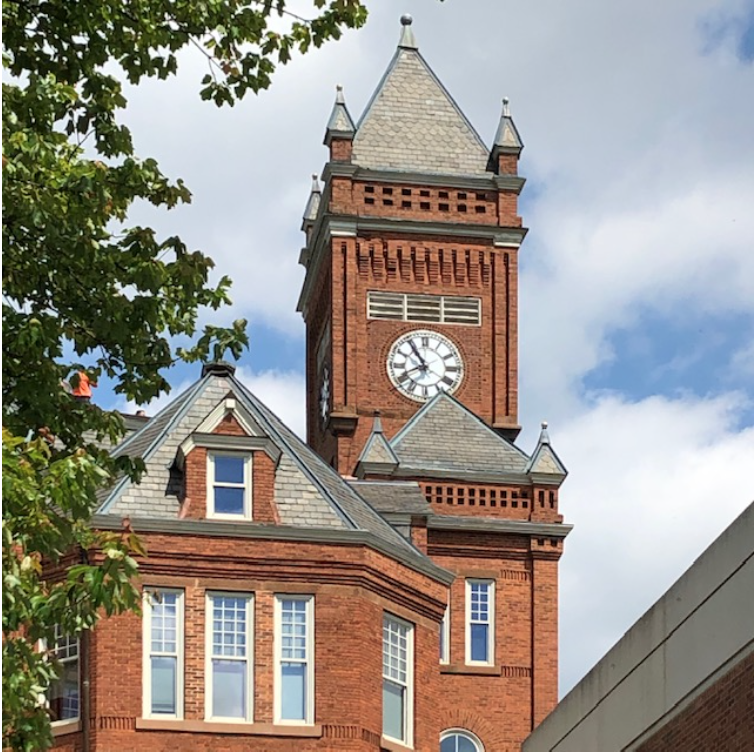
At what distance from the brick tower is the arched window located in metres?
1.92

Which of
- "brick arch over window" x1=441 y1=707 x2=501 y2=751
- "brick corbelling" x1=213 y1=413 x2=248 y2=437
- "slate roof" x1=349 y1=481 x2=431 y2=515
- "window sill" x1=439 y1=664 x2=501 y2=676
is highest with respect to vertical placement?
"slate roof" x1=349 y1=481 x2=431 y2=515

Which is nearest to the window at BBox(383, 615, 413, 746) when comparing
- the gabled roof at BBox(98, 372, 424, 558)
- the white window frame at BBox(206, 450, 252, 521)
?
the gabled roof at BBox(98, 372, 424, 558)

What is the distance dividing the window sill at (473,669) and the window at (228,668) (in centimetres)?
1733

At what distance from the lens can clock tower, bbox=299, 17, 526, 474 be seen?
62531mm

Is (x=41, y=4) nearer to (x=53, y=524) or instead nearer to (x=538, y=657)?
(x=53, y=524)

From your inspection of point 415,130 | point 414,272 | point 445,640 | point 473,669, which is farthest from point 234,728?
point 415,130

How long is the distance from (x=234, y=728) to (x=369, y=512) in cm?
600

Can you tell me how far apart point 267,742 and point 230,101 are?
49.0 ft

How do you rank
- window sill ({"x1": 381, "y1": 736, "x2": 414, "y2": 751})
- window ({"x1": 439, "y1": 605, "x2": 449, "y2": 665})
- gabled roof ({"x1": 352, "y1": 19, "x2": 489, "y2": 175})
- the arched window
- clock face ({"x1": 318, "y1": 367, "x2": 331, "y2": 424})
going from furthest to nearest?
1. gabled roof ({"x1": 352, "y1": 19, "x2": 489, "y2": 175})
2. clock face ({"x1": 318, "y1": 367, "x2": 331, "y2": 424})
3. window ({"x1": 439, "y1": 605, "x2": 449, "y2": 665})
4. the arched window
5. window sill ({"x1": 381, "y1": 736, "x2": 414, "y2": 751})

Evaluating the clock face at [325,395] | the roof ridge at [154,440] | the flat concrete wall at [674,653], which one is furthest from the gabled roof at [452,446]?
the flat concrete wall at [674,653]

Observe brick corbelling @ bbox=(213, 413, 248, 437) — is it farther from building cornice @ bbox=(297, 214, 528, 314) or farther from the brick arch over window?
building cornice @ bbox=(297, 214, 528, 314)

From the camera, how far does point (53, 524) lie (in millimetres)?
19250

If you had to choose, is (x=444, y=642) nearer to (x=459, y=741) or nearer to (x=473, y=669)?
(x=473, y=669)

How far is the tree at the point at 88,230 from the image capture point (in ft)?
66.5
